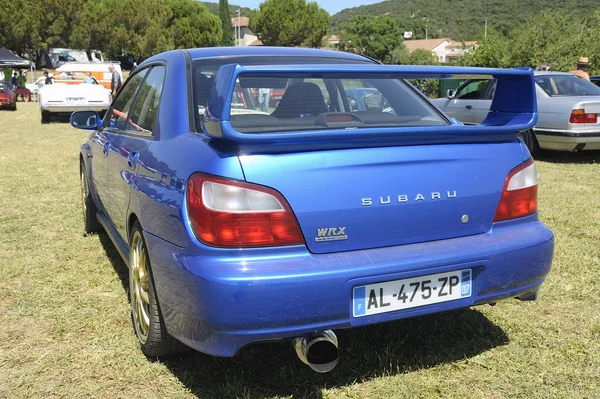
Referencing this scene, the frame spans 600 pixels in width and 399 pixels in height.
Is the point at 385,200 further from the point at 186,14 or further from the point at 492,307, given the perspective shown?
the point at 186,14

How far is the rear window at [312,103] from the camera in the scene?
2.63 meters

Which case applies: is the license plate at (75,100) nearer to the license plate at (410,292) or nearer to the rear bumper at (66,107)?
the rear bumper at (66,107)

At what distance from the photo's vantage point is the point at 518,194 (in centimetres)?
258

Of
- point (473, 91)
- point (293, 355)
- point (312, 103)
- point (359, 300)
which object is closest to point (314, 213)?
point (359, 300)

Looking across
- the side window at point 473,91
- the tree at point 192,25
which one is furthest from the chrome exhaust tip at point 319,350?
the tree at point 192,25

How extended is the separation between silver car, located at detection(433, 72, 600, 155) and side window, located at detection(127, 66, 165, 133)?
5.22 metres

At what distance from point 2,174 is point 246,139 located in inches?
284

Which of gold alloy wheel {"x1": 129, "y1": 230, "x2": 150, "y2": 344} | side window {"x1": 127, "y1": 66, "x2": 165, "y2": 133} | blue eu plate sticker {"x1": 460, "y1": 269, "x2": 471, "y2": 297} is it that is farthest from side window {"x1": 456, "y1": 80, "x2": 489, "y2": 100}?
gold alloy wheel {"x1": 129, "y1": 230, "x2": 150, "y2": 344}

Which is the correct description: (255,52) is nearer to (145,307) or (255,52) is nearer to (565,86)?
(145,307)

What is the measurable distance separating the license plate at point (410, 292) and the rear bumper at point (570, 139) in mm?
6643

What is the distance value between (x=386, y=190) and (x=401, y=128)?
277 millimetres

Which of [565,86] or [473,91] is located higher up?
[565,86]

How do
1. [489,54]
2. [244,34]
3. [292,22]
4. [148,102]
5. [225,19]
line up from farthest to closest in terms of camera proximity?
[244,34] < [225,19] < [292,22] < [489,54] < [148,102]

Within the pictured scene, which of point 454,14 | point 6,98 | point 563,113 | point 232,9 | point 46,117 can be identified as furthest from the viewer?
point 232,9
